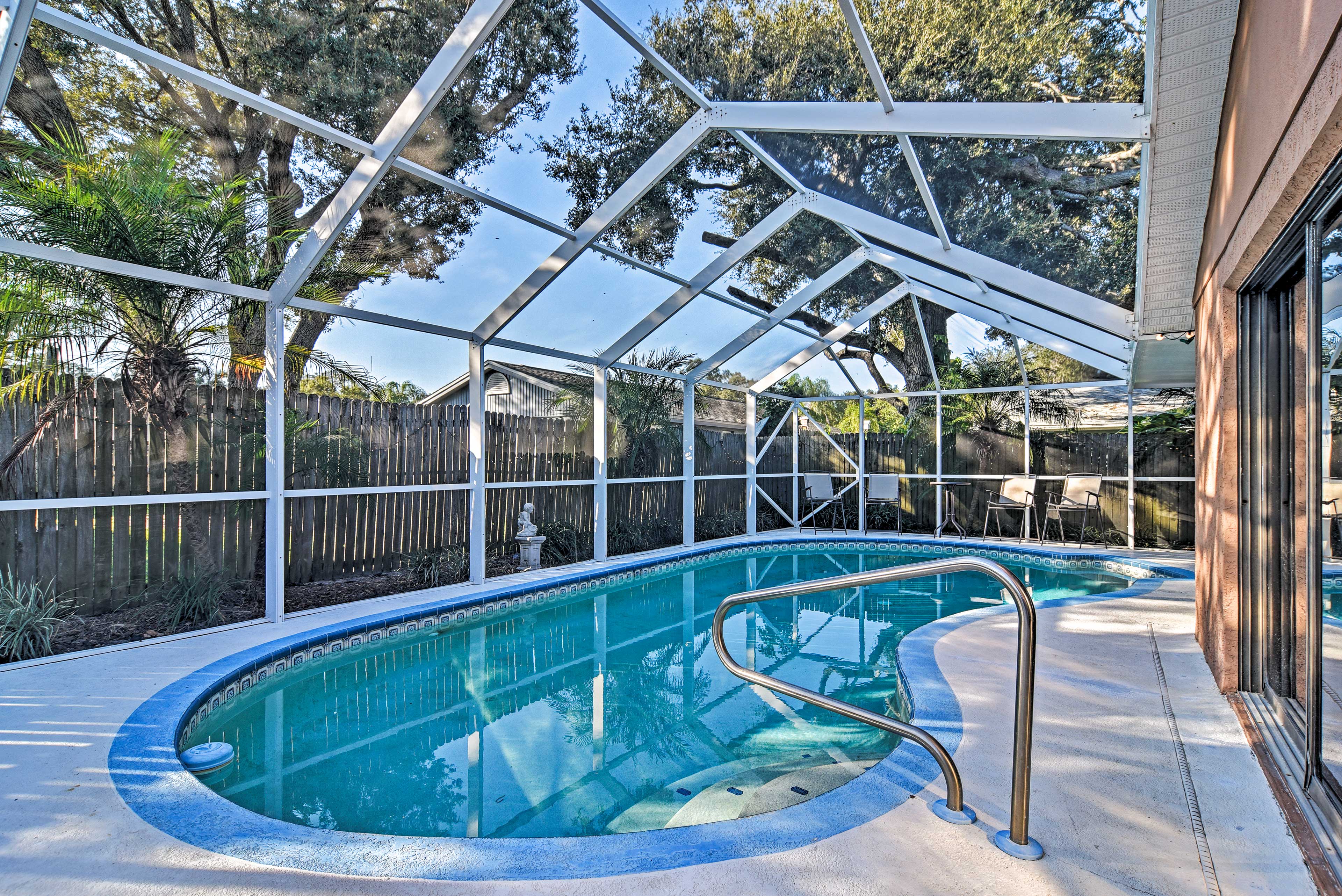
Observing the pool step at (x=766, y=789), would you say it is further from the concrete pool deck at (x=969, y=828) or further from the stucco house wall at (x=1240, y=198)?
the stucco house wall at (x=1240, y=198)

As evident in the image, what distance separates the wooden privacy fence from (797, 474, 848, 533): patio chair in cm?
122

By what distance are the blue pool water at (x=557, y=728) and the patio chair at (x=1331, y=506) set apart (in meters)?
1.80

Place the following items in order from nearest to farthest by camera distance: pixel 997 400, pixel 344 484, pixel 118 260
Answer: pixel 118 260, pixel 344 484, pixel 997 400

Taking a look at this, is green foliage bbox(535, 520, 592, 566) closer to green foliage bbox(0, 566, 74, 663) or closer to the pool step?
green foliage bbox(0, 566, 74, 663)

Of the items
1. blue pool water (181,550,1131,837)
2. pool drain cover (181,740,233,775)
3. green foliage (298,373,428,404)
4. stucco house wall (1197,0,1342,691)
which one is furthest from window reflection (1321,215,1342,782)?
green foliage (298,373,428,404)

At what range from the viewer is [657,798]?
302cm

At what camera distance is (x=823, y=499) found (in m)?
11.9

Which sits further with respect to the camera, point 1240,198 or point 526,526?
point 526,526

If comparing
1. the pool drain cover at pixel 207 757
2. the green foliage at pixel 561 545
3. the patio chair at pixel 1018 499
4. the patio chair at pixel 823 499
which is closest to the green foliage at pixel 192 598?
the pool drain cover at pixel 207 757

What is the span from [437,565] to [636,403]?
3650 millimetres

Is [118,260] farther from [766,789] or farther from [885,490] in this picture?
[885,490]

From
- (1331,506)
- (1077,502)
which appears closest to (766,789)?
(1331,506)

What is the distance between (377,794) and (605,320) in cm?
554

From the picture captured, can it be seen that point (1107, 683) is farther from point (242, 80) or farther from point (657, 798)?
point (242, 80)
